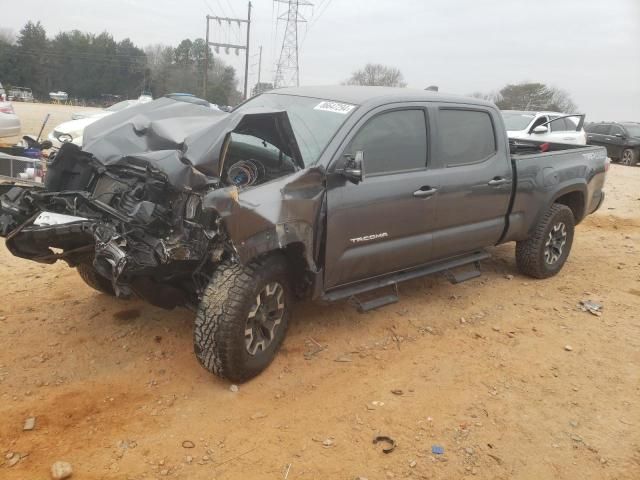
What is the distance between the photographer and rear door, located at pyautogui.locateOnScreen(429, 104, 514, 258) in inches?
171

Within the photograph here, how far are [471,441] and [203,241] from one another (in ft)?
6.48

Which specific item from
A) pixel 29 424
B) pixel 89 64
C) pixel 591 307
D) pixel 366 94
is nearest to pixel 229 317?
pixel 29 424

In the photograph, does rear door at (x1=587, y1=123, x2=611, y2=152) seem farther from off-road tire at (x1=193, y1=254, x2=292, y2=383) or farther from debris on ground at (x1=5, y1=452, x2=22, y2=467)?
debris on ground at (x1=5, y1=452, x2=22, y2=467)

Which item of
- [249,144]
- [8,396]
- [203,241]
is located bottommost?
[8,396]

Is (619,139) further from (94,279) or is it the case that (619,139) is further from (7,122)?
(94,279)

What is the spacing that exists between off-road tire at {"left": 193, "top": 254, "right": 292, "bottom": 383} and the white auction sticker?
130 centimetres

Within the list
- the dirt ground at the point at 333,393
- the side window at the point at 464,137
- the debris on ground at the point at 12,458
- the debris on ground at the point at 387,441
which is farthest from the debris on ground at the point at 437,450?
the side window at the point at 464,137

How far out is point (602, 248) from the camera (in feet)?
23.9

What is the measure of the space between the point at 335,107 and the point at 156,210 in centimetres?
159

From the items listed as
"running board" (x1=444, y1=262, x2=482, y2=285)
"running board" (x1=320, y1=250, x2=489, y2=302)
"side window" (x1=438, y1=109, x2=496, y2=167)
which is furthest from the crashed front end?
"running board" (x1=444, y1=262, x2=482, y2=285)

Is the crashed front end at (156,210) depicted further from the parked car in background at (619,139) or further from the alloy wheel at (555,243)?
the parked car in background at (619,139)

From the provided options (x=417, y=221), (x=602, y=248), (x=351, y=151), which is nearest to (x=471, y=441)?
(x=417, y=221)

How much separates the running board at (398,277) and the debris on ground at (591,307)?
3.49 ft

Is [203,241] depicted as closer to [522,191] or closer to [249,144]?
[249,144]
